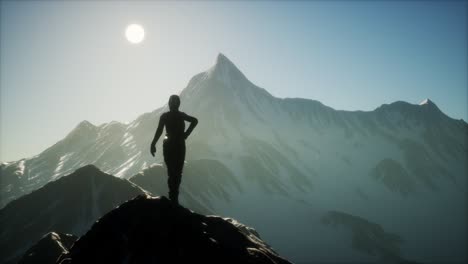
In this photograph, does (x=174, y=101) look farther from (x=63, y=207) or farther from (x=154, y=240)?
(x=63, y=207)

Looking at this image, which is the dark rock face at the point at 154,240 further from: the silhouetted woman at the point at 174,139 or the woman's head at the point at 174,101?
the woman's head at the point at 174,101

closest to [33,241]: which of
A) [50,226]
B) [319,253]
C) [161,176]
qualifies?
[50,226]

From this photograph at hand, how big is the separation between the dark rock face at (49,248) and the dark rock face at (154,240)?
31.4 m


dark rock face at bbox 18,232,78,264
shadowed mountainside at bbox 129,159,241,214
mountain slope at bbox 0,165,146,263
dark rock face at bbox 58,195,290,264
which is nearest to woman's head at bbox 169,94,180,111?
Answer: dark rock face at bbox 58,195,290,264

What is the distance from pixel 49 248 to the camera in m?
44.3

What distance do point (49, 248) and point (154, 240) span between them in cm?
3763

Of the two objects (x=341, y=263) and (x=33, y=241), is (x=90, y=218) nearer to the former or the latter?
(x=33, y=241)

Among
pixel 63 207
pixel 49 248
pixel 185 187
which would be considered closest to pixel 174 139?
pixel 49 248

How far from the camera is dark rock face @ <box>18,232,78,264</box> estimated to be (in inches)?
1691

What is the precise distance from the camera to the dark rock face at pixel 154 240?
1215 cm

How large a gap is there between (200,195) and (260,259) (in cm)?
17959

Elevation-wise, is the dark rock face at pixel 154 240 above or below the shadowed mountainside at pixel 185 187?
below

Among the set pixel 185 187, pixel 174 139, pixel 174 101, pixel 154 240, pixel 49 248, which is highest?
pixel 185 187

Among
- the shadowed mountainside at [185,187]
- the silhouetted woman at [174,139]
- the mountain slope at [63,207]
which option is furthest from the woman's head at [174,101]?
the shadowed mountainside at [185,187]
